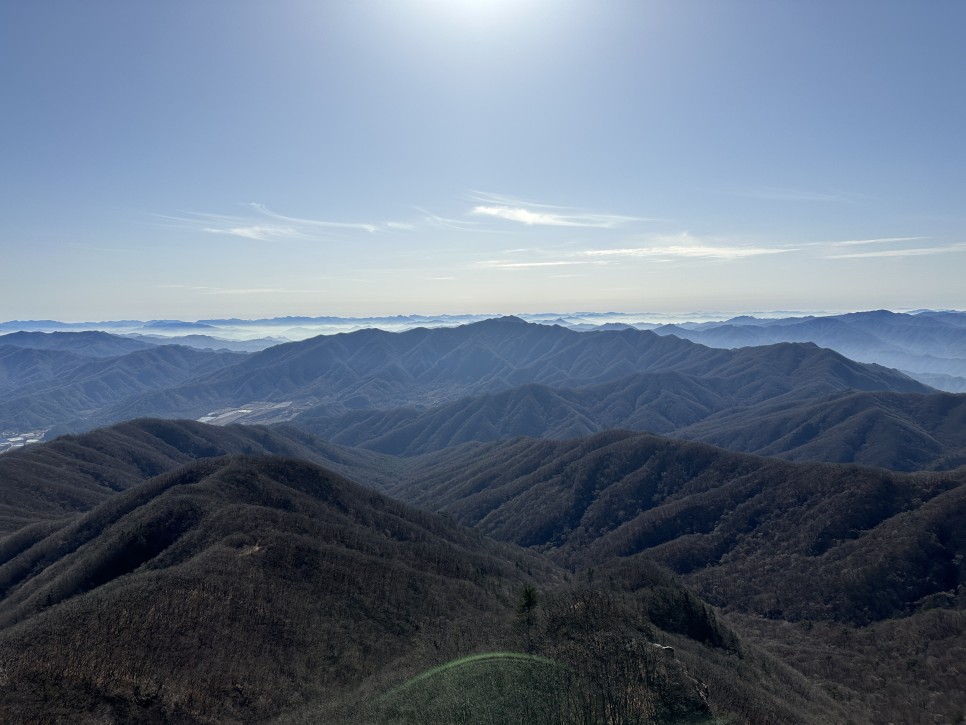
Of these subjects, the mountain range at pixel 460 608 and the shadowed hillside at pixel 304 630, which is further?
the mountain range at pixel 460 608

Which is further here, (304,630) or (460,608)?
(460,608)

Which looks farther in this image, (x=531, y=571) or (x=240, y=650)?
(x=531, y=571)

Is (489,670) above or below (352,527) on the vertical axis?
above

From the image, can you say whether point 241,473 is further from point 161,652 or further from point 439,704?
point 439,704

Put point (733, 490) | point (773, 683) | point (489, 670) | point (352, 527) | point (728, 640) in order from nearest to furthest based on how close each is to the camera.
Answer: point (489, 670) < point (773, 683) < point (728, 640) < point (352, 527) < point (733, 490)

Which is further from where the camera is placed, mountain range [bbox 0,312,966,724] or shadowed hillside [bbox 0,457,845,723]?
mountain range [bbox 0,312,966,724]

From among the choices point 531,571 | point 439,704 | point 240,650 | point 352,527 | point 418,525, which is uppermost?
point 439,704

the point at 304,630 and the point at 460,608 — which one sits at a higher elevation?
the point at 304,630

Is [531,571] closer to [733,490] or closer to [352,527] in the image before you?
[352,527]

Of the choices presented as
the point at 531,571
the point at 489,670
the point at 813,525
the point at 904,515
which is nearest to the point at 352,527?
the point at 531,571

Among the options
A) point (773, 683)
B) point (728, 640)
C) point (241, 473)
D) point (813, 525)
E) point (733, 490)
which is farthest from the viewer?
point (733, 490)
